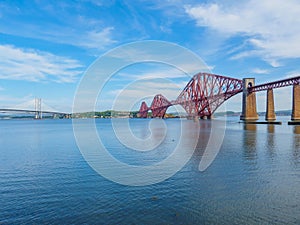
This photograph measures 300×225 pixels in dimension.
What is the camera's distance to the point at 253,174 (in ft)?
35.2

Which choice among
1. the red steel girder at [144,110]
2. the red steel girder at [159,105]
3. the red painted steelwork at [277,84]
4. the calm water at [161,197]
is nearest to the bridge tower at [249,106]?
the red painted steelwork at [277,84]

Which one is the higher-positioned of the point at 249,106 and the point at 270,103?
the point at 270,103

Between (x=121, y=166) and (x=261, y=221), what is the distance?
319 inches

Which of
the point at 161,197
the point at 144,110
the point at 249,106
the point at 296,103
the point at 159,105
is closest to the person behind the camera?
the point at 161,197

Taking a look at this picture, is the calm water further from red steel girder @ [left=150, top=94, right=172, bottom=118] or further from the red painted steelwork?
red steel girder @ [left=150, top=94, right=172, bottom=118]

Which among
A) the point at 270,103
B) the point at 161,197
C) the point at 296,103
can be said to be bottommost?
the point at 161,197

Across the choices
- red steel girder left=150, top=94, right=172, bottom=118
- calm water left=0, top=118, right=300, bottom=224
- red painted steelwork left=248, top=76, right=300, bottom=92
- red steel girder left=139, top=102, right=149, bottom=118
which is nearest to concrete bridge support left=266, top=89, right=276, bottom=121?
red painted steelwork left=248, top=76, right=300, bottom=92

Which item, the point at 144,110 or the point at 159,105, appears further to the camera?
the point at 144,110

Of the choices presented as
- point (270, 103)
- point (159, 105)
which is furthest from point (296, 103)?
point (159, 105)

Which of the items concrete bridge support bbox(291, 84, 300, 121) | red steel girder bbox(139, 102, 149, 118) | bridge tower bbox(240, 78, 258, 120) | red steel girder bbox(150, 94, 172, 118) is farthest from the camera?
red steel girder bbox(139, 102, 149, 118)

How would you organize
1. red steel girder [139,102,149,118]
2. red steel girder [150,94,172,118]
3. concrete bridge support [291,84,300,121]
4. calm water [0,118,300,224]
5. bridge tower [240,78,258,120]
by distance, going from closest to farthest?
1. calm water [0,118,300,224]
2. concrete bridge support [291,84,300,121]
3. bridge tower [240,78,258,120]
4. red steel girder [150,94,172,118]
5. red steel girder [139,102,149,118]

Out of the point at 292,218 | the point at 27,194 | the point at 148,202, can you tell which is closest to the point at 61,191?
the point at 27,194

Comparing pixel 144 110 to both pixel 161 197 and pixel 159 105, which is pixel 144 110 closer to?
pixel 159 105

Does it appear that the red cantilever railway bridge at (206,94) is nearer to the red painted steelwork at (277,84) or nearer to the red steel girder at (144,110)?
the red painted steelwork at (277,84)
